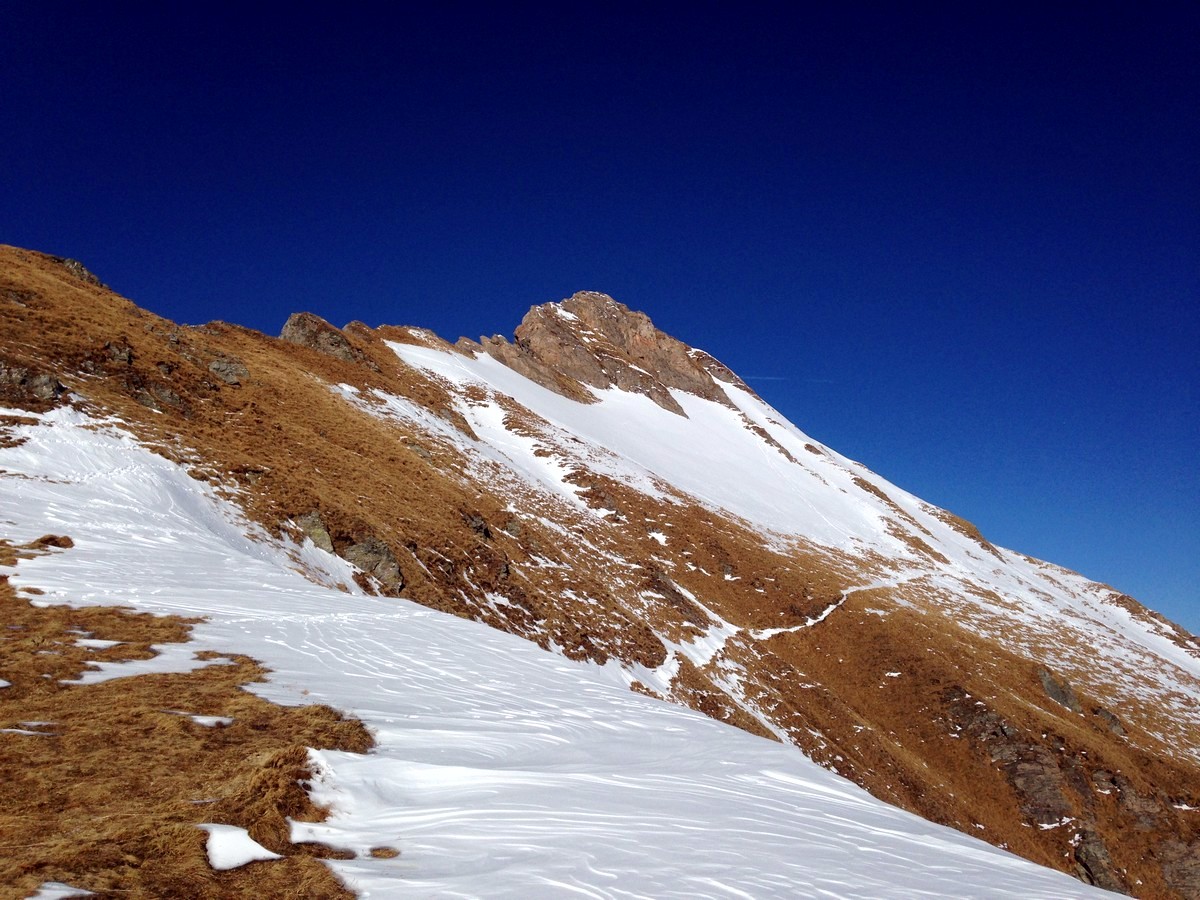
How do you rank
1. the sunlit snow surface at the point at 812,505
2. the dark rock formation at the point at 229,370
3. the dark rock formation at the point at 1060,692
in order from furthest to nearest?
the sunlit snow surface at the point at 812,505 → the dark rock formation at the point at 1060,692 → the dark rock formation at the point at 229,370

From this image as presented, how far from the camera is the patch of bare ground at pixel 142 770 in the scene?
3.45 metres

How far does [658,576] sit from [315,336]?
90.0 ft

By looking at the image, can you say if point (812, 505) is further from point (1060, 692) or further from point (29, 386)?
point (29, 386)

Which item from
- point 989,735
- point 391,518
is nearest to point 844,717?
point 989,735

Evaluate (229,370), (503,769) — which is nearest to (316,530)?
(229,370)

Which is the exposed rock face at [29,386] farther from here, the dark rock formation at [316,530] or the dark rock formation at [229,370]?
the dark rock formation at [229,370]

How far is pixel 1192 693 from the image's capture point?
1645 inches

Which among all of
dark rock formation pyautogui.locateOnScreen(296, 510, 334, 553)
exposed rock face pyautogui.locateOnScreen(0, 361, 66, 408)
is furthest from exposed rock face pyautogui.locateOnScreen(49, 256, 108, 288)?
dark rock formation pyautogui.locateOnScreen(296, 510, 334, 553)

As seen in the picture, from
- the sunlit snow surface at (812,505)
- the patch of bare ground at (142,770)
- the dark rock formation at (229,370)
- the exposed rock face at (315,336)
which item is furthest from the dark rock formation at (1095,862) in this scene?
the exposed rock face at (315,336)

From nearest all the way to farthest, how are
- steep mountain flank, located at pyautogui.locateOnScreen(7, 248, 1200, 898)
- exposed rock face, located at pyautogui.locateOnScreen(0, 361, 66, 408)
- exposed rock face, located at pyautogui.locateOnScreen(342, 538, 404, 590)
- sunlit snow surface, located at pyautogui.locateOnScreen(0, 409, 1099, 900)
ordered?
sunlit snow surface, located at pyautogui.locateOnScreen(0, 409, 1099, 900)
exposed rock face, located at pyautogui.locateOnScreen(0, 361, 66, 408)
exposed rock face, located at pyautogui.locateOnScreen(342, 538, 404, 590)
steep mountain flank, located at pyautogui.locateOnScreen(7, 248, 1200, 898)

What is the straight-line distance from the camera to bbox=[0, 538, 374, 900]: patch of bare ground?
345 centimetres

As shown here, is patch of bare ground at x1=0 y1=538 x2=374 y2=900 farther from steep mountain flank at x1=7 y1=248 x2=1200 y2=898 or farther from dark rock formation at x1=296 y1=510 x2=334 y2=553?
dark rock formation at x1=296 y1=510 x2=334 y2=553

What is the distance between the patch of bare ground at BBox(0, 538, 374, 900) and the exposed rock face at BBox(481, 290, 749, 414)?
2289 inches

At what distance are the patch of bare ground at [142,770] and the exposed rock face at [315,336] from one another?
35285 mm
